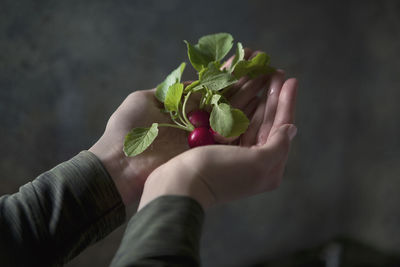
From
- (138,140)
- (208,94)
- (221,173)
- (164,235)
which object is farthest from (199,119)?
(164,235)

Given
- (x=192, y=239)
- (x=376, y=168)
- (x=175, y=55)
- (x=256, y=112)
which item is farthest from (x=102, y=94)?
(x=376, y=168)

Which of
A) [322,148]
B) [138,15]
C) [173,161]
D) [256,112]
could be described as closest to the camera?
[173,161]

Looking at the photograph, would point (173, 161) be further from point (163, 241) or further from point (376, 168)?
point (376, 168)

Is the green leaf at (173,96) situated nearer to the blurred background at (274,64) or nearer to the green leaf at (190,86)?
the green leaf at (190,86)

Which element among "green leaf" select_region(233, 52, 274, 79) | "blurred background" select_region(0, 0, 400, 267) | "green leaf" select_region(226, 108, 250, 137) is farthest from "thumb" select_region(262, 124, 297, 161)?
"blurred background" select_region(0, 0, 400, 267)

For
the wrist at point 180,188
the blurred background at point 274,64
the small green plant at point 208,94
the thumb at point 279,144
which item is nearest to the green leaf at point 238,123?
the small green plant at point 208,94

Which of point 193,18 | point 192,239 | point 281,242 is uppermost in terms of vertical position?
point 193,18

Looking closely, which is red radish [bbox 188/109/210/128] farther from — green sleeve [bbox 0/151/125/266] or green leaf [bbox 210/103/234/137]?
green sleeve [bbox 0/151/125/266]

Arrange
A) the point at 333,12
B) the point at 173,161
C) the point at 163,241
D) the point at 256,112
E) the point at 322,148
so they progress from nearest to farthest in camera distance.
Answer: the point at 163,241 < the point at 173,161 < the point at 256,112 < the point at 333,12 < the point at 322,148
